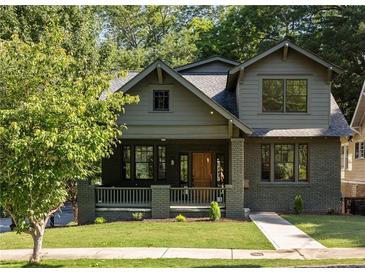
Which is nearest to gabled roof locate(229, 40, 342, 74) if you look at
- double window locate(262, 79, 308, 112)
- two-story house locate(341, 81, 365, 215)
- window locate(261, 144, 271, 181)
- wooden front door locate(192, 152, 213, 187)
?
double window locate(262, 79, 308, 112)

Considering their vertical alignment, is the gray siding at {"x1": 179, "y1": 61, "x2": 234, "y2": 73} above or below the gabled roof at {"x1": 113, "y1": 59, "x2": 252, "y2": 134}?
above

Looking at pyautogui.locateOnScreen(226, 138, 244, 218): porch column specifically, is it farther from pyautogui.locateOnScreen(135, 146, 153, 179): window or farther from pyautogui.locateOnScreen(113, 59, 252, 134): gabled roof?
pyautogui.locateOnScreen(135, 146, 153, 179): window

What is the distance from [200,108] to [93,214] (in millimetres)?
5801

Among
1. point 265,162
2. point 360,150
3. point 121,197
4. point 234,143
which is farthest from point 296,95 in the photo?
point 360,150

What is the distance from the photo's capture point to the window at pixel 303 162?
20344 mm

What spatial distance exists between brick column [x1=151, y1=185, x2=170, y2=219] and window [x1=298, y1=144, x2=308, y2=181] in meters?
5.89

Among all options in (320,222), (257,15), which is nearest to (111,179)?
(320,222)

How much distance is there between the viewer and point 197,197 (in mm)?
19312

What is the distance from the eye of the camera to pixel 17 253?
39.9 feet

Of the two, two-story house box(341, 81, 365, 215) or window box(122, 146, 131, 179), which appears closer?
window box(122, 146, 131, 179)

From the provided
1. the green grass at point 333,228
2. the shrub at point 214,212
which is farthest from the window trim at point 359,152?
the shrub at point 214,212

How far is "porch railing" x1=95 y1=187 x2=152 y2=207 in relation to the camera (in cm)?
1866

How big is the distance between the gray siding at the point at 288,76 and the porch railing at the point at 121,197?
17.1 ft
